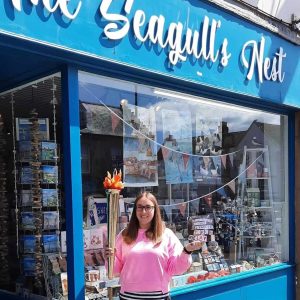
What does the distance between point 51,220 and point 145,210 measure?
1.08 m

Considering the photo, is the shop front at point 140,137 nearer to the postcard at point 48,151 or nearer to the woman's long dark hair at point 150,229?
the postcard at point 48,151

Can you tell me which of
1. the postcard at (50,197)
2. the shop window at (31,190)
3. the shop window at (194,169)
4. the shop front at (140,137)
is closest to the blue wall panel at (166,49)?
the shop front at (140,137)

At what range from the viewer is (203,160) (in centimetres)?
483

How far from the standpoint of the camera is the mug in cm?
367

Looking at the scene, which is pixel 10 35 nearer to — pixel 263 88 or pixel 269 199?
pixel 263 88

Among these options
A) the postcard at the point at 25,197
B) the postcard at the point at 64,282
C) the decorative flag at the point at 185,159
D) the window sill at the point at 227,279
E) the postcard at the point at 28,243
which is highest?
the decorative flag at the point at 185,159

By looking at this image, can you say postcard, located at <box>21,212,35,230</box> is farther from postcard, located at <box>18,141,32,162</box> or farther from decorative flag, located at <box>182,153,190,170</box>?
decorative flag, located at <box>182,153,190,170</box>

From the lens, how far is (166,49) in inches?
150

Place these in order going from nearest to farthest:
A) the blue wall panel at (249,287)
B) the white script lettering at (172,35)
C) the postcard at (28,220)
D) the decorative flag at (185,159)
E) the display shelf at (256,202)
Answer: the white script lettering at (172,35) < the postcard at (28,220) < the blue wall panel at (249,287) < the decorative flag at (185,159) < the display shelf at (256,202)

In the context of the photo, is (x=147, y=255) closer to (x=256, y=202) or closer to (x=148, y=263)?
(x=148, y=263)

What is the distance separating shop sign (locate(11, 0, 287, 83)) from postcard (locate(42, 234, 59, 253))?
169 centimetres

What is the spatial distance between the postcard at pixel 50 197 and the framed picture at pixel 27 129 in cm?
45

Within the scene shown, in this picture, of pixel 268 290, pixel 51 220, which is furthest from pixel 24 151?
pixel 268 290

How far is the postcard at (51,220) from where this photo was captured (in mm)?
3828
